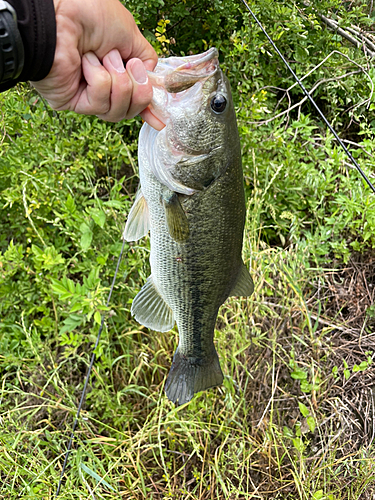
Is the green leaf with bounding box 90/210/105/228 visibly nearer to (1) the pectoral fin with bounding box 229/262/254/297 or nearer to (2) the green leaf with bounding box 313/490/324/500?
(1) the pectoral fin with bounding box 229/262/254/297

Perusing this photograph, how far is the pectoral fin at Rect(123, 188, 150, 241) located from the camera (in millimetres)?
1538

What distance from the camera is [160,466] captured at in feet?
7.20

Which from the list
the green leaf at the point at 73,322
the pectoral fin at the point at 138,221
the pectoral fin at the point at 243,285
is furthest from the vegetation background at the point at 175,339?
the pectoral fin at the point at 243,285

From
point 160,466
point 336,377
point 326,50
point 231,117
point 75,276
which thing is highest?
point 231,117

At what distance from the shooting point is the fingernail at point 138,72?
1.21 m

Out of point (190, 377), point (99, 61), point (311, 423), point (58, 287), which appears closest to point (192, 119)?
point (99, 61)

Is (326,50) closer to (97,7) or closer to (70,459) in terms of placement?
(97,7)

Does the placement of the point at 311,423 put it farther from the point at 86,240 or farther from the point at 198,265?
the point at 86,240

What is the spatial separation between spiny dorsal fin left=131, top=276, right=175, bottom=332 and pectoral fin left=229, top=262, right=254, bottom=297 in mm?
309

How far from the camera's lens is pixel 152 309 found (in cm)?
168

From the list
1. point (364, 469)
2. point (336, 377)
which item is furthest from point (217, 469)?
point (336, 377)

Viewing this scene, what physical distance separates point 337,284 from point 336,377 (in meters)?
0.79

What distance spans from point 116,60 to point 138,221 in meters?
0.59

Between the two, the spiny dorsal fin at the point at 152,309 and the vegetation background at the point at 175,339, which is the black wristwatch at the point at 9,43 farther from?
the vegetation background at the point at 175,339
